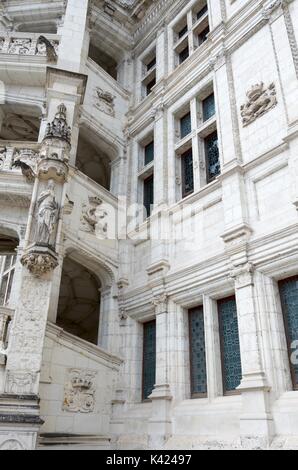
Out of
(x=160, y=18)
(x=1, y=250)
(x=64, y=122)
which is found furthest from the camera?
(x=160, y=18)

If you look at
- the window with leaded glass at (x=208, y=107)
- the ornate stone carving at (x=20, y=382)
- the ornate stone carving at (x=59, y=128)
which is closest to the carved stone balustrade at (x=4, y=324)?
the ornate stone carving at (x=20, y=382)

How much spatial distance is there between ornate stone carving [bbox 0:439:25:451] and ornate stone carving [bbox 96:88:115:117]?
8.29 meters

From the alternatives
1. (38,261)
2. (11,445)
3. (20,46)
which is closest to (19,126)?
(20,46)

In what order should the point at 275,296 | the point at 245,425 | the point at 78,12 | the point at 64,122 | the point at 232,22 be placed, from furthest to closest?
the point at 78,12 < the point at 232,22 < the point at 64,122 < the point at 275,296 < the point at 245,425

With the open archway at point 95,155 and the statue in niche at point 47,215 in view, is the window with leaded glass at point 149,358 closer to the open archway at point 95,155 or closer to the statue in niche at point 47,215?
the statue in niche at point 47,215

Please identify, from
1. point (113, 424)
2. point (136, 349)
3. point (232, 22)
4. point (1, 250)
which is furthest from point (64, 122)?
point (113, 424)

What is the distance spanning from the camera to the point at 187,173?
9.38 metres

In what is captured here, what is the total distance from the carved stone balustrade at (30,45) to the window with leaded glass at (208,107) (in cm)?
384

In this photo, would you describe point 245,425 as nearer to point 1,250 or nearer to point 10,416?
point 10,416

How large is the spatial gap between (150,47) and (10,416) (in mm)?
10589

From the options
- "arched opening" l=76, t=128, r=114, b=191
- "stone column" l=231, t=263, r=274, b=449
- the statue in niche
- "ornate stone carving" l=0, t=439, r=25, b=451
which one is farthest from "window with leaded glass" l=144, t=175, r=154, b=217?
"ornate stone carving" l=0, t=439, r=25, b=451

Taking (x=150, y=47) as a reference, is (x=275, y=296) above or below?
below

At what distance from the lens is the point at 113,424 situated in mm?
7828

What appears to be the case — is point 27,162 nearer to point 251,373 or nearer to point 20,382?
point 20,382
